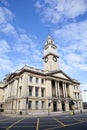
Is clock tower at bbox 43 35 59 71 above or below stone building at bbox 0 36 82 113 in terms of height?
above

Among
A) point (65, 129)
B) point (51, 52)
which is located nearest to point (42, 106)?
point (51, 52)

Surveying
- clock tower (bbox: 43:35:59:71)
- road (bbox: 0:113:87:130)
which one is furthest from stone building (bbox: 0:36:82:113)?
road (bbox: 0:113:87:130)

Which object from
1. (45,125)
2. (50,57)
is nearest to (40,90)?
(50,57)

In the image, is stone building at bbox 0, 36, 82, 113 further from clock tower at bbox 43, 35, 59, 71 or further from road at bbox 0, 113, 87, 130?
road at bbox 0, 113, 87, 130

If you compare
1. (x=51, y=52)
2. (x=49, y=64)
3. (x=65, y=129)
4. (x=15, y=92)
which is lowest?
(x=65, y=129)

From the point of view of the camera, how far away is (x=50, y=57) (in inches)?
2372

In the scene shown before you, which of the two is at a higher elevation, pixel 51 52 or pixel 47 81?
pixel 51 52

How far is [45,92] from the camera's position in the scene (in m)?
48.3

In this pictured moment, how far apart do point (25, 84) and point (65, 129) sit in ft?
106

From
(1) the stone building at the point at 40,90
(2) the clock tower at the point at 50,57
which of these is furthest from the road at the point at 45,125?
(2) the clock tower at the point at 50,57

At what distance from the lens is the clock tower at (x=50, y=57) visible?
195ft

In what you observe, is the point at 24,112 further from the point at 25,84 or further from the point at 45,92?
the point at 45,92

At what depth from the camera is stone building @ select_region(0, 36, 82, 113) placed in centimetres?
4272

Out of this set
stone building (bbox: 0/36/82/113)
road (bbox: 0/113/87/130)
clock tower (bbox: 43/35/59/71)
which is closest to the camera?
road (bbox: 0/113/87/130)
